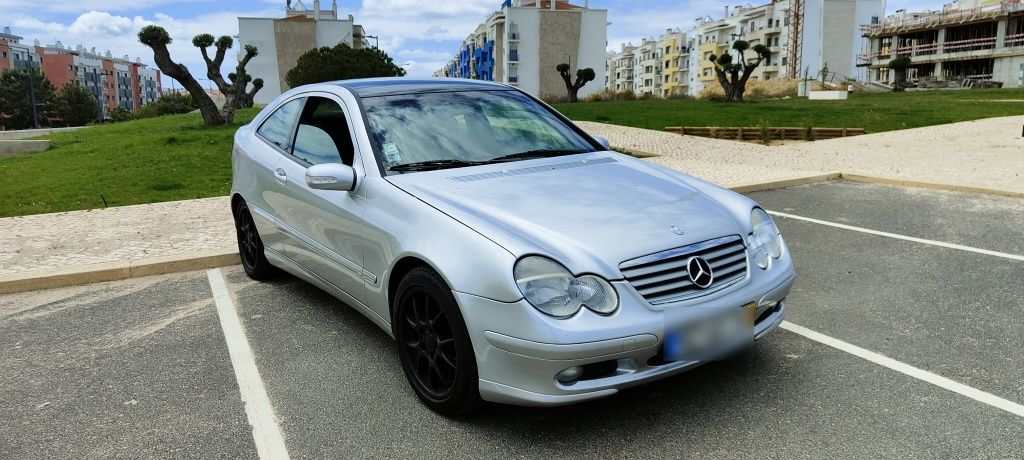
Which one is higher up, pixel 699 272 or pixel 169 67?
pixel 169 67

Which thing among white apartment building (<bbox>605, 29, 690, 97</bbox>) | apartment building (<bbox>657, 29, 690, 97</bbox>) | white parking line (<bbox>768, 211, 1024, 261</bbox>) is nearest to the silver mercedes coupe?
white parking line (<bbox>768, 211, 1024, 261</bbox>)

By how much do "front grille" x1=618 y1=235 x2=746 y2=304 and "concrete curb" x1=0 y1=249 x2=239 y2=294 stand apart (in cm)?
462

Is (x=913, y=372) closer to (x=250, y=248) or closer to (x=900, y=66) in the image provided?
(x=250, y=248)

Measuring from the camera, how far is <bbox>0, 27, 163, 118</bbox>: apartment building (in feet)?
391

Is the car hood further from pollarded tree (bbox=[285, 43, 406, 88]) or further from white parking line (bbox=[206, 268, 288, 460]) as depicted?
pollarded tree (bbox=[285, 43, 406, 88])

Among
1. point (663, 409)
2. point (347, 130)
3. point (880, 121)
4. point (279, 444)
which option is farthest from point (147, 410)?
point (880, 121)

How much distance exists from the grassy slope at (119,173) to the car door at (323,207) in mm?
6478

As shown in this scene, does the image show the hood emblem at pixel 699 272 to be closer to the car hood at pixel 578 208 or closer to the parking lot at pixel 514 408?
the car hood at pixel 578 208

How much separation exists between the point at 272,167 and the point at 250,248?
1.13 meters

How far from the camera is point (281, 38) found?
285 feet

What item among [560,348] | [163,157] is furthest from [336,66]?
[560,348]

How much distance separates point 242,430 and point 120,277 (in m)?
3.59

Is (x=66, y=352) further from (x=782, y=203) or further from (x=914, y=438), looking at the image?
(x=782, y=203)

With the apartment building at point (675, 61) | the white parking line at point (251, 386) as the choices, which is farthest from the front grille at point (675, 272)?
the apartment building at point (675, 61)
